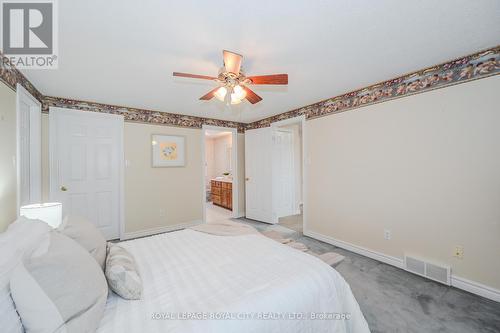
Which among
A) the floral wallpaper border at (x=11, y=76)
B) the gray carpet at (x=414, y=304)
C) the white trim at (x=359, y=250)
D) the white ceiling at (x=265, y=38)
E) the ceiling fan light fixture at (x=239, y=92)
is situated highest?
the white ceiling at (x=265, y=38)

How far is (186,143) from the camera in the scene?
13.7 feet

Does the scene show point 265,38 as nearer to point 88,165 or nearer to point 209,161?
point 88,165

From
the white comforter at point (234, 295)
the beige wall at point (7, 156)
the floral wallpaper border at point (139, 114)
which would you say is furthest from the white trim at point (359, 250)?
the beige wall at point (7, 156)

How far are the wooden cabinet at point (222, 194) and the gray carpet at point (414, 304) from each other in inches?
140

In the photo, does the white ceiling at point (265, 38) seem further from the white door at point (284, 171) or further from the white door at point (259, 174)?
Result: the white door at point (284, 171)

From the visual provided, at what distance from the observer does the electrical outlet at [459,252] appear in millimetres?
2092

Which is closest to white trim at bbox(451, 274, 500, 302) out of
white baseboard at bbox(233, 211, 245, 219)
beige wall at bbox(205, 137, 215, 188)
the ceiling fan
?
the ceiling fan

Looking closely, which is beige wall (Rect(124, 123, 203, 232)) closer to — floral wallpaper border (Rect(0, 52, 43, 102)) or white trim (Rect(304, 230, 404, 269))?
floral wallpaper border (Rect(0, 52, 43, 102))

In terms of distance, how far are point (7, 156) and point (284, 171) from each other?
14.6 feet

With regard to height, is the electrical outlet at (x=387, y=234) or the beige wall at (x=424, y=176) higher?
the beige wall at (x=424, y=176)

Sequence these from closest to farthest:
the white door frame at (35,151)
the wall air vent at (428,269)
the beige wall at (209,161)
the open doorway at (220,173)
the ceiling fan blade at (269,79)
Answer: the ceiling fan blade at (269,79) → the wall air vent at (428,269) → the white door frame at (35,151) → the open doorway at (220,173) → the beige wall at (209,161)

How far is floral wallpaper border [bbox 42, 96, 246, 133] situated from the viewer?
310 cm

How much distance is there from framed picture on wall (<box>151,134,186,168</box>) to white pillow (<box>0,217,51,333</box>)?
101 inches

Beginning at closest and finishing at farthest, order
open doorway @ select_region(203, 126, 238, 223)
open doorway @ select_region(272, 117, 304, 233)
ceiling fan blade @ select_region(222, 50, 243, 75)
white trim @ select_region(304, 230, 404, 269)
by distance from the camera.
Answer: ceiling fan blade @ select_region(222, 50, 243, 75) → white trim @ select_region(304, 230, 404, 269) → open doorway @ select_region(272, 117, 304, 233) → open doorway @ select_region(203, 126, 238, 223)
